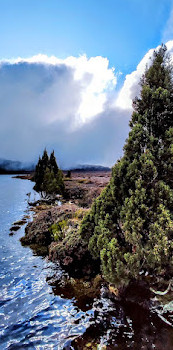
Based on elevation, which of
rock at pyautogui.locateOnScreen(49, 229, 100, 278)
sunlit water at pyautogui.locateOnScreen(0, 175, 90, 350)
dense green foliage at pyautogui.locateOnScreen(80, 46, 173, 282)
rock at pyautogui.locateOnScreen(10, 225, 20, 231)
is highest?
dense green foliage at pyautogui.locateOnScreen(80, 46, 173, 282)

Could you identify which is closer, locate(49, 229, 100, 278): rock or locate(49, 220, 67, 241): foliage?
locate(49, 229, 100, 278): rock

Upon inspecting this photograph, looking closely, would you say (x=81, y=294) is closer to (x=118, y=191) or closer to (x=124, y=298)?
(x=124, y=298)

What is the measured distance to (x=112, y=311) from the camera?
351 inches

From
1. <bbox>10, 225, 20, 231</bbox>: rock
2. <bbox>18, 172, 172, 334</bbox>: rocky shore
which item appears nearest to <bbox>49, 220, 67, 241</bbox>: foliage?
<bbox>18, 172, 172, 334</bbox>: rocky shore

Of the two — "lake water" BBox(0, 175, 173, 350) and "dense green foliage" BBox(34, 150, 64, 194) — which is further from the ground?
"dense green foliage" BBox(34, 150, 64, 194)

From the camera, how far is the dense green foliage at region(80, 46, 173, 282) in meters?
8.24

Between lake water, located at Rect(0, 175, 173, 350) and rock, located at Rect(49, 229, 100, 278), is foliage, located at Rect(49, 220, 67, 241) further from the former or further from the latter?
lake water, located at Rect(0, 175, 173, 350)

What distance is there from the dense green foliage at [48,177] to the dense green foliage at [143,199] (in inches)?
1630

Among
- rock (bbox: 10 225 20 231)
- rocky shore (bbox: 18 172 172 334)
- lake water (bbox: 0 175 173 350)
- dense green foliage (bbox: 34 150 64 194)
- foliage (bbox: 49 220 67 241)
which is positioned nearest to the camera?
lake water (bbox: 0 175 173 350)

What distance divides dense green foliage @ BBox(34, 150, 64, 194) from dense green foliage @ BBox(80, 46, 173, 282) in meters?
41.4

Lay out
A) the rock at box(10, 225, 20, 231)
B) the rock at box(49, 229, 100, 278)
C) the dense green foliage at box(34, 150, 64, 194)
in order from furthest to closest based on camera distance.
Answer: the dense green foliage at box(34, 150, 64, 194), the rock at box(10, 225, 20, 231), the rock at box(49, 229, 100, 278)

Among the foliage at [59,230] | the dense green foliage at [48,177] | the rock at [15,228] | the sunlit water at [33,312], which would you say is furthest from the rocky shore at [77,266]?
the dense green foliage at [48,177]

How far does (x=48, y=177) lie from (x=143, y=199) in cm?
4427

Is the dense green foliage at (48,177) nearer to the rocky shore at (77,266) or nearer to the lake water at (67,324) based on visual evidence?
the rocky shore at (77,266)
